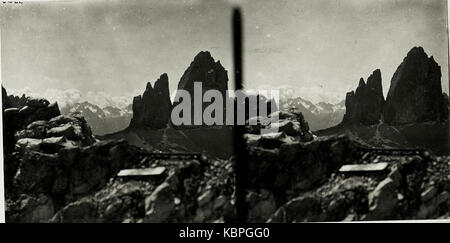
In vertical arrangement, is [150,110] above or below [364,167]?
above

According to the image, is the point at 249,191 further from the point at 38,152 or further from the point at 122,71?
the point at 38,152

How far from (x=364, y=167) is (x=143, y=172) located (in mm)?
1466

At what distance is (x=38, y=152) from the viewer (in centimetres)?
419

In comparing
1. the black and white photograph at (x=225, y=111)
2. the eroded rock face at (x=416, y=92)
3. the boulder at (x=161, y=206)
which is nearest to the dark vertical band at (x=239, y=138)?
the black and white photograph at (x=225, y=111)

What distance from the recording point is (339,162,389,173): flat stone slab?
3.96 meters

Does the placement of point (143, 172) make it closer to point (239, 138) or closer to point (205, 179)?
point (205, 179)

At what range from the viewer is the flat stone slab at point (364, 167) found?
396 cm

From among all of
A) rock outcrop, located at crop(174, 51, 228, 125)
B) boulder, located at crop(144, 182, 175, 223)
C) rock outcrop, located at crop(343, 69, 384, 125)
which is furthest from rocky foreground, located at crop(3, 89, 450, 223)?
rock outcrop, located at crop(174, 51, 228, 125)

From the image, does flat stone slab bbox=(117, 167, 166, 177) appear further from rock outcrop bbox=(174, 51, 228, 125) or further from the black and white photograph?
rock outcrop bbox=(174, 51, 228, 125)

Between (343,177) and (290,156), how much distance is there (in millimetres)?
369

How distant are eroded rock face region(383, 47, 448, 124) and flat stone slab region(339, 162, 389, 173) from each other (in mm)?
295

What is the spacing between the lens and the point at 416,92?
157 inches

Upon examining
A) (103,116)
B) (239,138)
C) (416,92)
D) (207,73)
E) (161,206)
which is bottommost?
(161,206)

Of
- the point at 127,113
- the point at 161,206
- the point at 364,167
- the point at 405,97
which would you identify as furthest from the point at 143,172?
the point at 405,97
